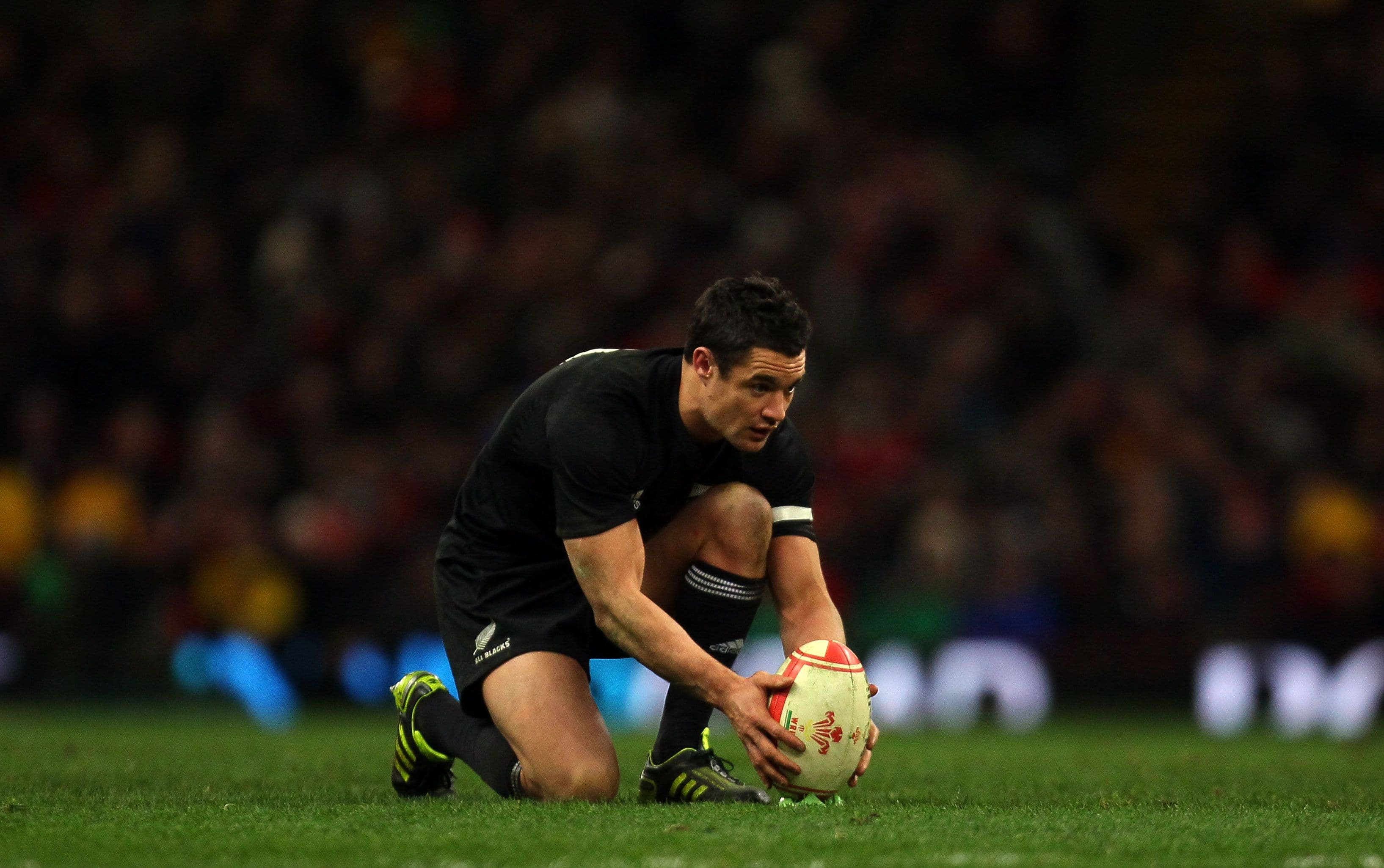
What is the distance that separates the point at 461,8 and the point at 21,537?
6381 millimetres

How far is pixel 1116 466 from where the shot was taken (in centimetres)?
1190

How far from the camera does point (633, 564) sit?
4.95m

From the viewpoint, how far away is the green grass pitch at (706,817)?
3.93 m

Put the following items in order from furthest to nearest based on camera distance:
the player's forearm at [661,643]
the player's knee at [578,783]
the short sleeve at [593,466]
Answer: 1. the player's knee at [578,783]
2. the short sleeve at [593,466]
3. the player's forearm at [661,643]

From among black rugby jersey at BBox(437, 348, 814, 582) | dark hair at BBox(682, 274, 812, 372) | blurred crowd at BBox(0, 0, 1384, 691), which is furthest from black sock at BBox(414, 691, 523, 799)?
blurred crowd at BBox(0, 0, 1384, 691)

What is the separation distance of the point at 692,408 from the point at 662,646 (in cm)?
71

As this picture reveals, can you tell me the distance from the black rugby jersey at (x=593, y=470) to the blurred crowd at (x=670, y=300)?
5999 mm

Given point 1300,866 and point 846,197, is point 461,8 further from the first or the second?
point 1300,866

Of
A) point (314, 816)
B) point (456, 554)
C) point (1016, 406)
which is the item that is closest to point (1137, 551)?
point (1016, 406)

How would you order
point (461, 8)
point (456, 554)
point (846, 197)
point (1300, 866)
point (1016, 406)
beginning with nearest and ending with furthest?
point (1300, 866) < point (456, 554) < point (1016, 406) < point (846, 197) < point (461, 8)

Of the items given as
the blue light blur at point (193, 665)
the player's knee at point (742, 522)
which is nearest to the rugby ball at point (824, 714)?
the player's knee at point (742, 522)

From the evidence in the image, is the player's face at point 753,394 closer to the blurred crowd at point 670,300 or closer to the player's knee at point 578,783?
the player's knee at point 578,783

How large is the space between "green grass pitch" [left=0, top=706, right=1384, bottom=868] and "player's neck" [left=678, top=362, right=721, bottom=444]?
3.13 ft

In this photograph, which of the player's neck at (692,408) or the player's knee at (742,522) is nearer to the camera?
the player's neck at (692,408)
